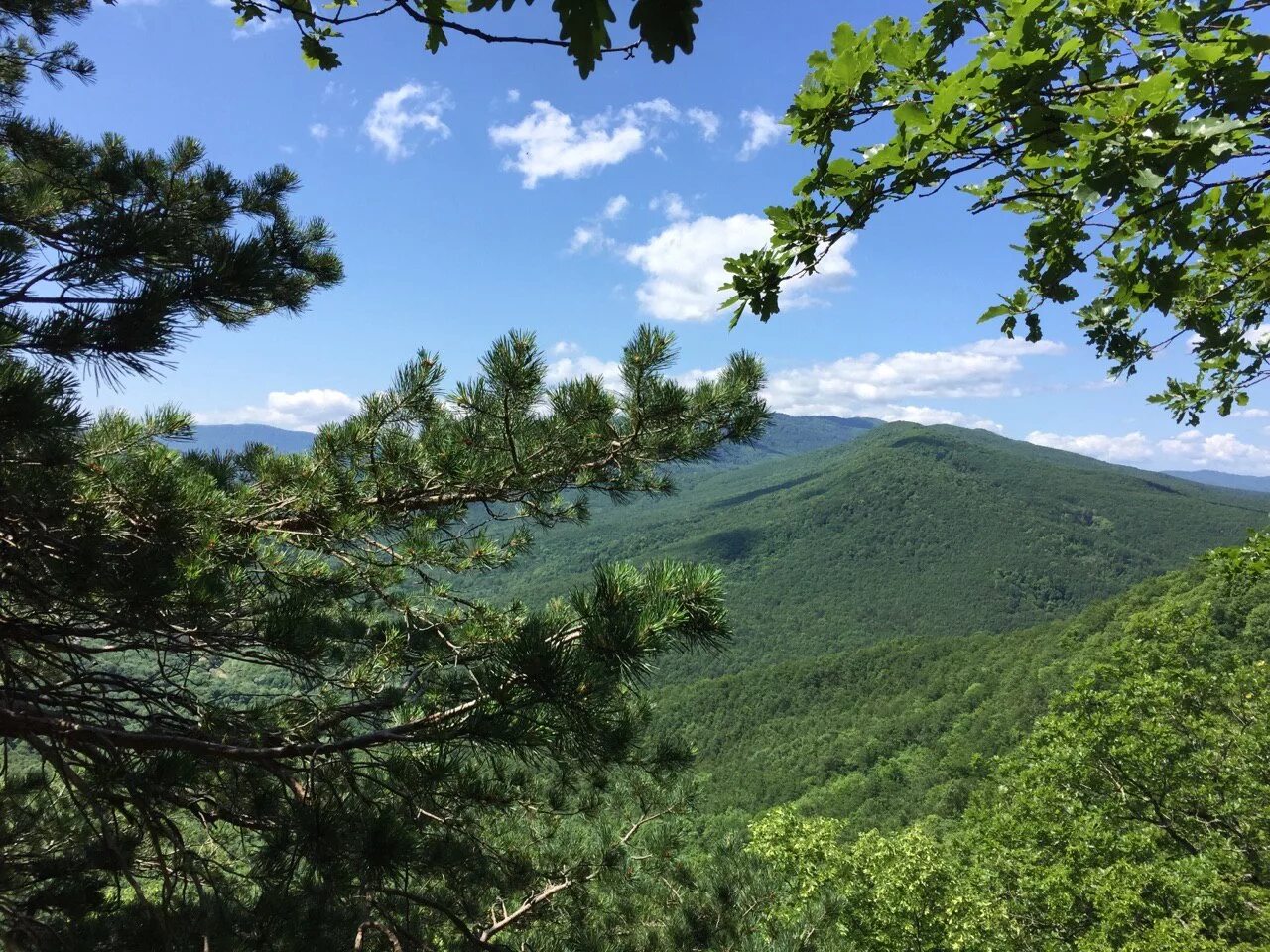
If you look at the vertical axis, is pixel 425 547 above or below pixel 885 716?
above

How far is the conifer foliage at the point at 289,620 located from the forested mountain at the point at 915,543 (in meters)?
74.7

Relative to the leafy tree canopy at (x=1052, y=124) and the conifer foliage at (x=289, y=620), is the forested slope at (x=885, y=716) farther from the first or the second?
the leafy tree canopy at (x=1052, y=124)

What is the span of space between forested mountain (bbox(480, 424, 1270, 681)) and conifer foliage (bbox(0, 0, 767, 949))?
7467 cm

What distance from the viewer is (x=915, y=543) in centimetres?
10925

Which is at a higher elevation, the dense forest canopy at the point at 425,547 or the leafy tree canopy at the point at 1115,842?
the dense forest canopy at the point at 425,547

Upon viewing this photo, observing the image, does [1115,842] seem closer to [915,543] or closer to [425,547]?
[425,547]

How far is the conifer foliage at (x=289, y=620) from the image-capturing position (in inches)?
69.0

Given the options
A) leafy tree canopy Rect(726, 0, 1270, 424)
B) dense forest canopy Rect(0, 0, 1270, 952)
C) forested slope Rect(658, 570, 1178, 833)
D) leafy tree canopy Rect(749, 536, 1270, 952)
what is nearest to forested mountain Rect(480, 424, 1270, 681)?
forested slope Rect(658, 570, 1178, 833)

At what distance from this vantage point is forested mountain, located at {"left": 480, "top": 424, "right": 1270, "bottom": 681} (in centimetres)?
8888

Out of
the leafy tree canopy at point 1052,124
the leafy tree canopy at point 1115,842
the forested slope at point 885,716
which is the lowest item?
the forested slope at point 885,716

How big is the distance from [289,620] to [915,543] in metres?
119

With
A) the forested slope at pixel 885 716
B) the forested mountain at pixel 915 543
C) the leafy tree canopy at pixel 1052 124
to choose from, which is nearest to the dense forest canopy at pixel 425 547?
the leafy tree canopy at pixel 1052 124

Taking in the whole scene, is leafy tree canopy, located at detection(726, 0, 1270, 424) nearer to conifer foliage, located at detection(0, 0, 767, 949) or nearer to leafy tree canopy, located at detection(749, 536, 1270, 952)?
conifer foliage, located at detection(0, 0, 767, 949)

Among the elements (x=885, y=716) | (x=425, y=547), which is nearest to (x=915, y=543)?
(x=885, y=716)
